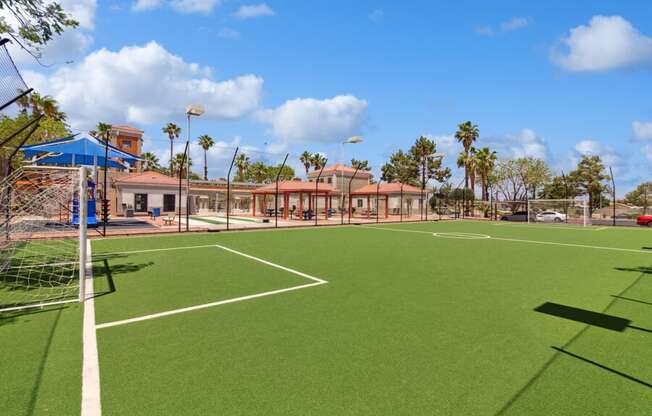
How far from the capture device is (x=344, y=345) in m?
3.87

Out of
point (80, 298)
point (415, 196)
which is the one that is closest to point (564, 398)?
point (80, 298)

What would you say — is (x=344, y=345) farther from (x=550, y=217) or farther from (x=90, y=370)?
(x=550, y=217)

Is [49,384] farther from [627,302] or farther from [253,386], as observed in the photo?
[627,302]

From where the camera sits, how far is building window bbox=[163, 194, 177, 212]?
32.4m

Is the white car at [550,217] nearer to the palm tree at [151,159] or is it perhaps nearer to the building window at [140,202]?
the building window at [140,202]

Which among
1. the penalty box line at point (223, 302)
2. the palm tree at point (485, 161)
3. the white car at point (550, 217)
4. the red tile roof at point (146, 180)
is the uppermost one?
the palm tree at point (485, 161)

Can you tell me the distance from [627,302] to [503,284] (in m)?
1.86

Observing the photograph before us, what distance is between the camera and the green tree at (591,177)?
51.2 metres

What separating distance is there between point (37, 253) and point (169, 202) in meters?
23.6

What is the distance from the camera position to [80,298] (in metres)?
5.52

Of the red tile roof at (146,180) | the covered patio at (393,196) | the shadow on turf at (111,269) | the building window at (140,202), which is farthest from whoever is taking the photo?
the covered patio at (393,196)

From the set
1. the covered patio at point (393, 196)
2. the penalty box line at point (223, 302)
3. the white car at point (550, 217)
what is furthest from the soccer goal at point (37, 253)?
the white car at point (550, 217)

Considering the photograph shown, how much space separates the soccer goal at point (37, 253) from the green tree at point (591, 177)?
61832 mm

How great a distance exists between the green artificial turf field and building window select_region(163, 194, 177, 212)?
2658 centimetres
